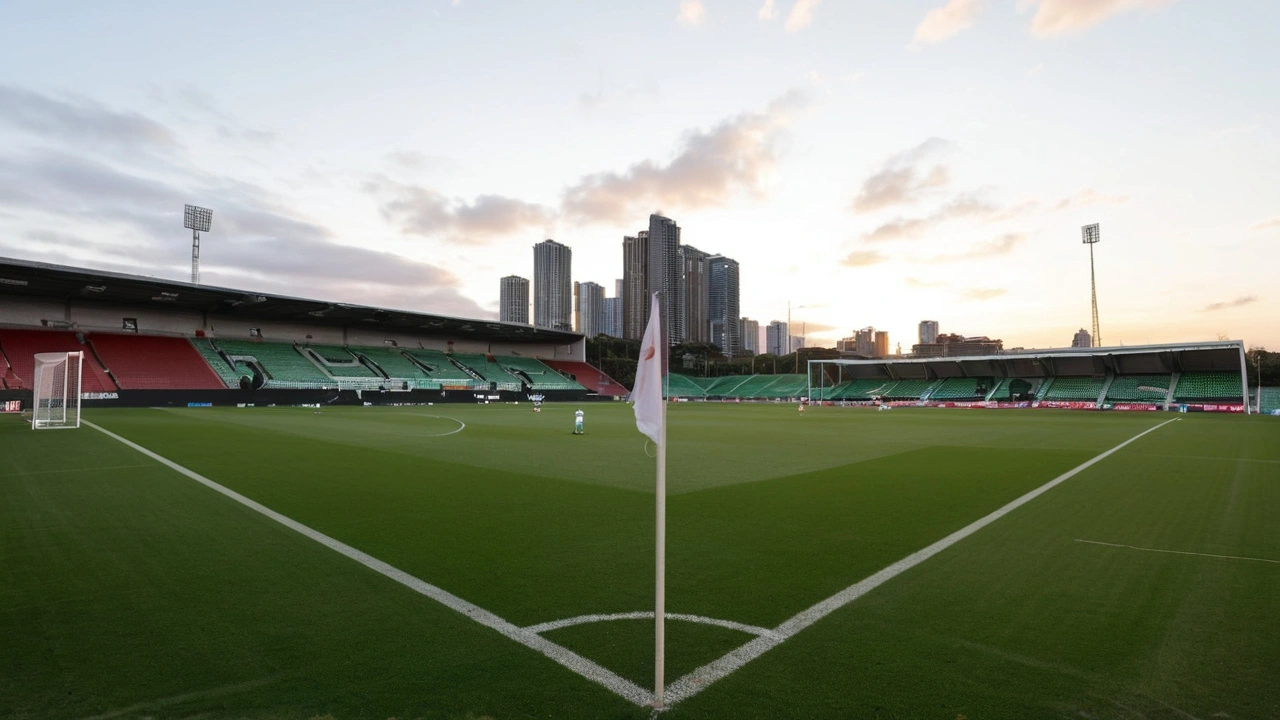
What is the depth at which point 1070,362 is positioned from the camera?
60906mm

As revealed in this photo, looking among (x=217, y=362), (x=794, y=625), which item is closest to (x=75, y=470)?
(x=794, y=625)

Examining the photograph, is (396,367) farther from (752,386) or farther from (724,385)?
(752,386)

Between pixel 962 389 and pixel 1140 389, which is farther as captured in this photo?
pixel 962 389

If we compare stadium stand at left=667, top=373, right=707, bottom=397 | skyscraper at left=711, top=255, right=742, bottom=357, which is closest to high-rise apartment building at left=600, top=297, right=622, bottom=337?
skyscraper at left=711, top=255, right=742, bottom=357

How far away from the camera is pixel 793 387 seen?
84.5 meters

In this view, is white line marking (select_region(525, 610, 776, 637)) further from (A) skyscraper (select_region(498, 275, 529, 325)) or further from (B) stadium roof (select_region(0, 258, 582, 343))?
(A) skyscraper (select_region(498, 275, 529, 325))

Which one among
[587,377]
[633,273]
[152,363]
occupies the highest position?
[633,273]

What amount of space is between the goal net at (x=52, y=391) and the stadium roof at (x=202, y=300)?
19.0 feet

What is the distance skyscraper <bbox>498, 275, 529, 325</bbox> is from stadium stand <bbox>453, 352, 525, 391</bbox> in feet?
306

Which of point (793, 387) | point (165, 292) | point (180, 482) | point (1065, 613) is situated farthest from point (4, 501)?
point (793, 387)

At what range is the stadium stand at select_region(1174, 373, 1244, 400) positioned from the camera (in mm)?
50969

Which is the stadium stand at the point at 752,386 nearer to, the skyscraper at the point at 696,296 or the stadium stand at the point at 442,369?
the stadium stand at the point at 442,369

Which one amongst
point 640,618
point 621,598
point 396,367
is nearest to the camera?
point 640,618

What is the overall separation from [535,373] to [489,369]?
5499 mm
